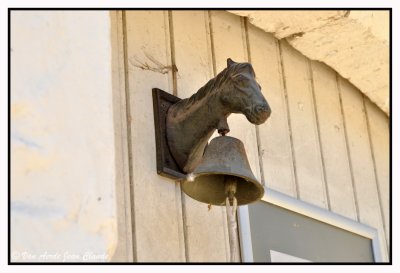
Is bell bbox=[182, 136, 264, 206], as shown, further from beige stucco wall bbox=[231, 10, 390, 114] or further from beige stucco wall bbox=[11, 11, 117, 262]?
beige stucco wall bbox=[11, 11, 117, 262]

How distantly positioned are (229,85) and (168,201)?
34cm

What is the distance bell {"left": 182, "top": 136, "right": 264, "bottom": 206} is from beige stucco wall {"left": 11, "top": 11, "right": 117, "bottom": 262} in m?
1.04

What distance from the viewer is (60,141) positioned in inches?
83.8

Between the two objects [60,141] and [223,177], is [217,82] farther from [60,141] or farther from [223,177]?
[60,141]

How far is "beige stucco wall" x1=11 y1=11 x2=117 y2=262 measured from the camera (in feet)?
6.83

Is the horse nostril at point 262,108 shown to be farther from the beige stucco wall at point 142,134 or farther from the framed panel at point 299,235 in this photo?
the framed panel at point 299,235

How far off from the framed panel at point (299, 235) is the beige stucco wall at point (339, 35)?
0.54 meters

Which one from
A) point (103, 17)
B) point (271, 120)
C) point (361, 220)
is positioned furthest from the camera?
point (361, 220)

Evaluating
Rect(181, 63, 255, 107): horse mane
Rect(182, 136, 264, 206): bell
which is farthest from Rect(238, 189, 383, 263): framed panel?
Rect(181, 63, 255, 107): horse mane

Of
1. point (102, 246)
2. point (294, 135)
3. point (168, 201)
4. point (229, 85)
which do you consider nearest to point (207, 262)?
point (168, 201)

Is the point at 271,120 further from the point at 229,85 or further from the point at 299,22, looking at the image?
the point at 229,85

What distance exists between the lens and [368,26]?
4.12 m

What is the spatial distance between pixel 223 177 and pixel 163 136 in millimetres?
197

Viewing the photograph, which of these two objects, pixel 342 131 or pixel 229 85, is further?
pixel 342 131
